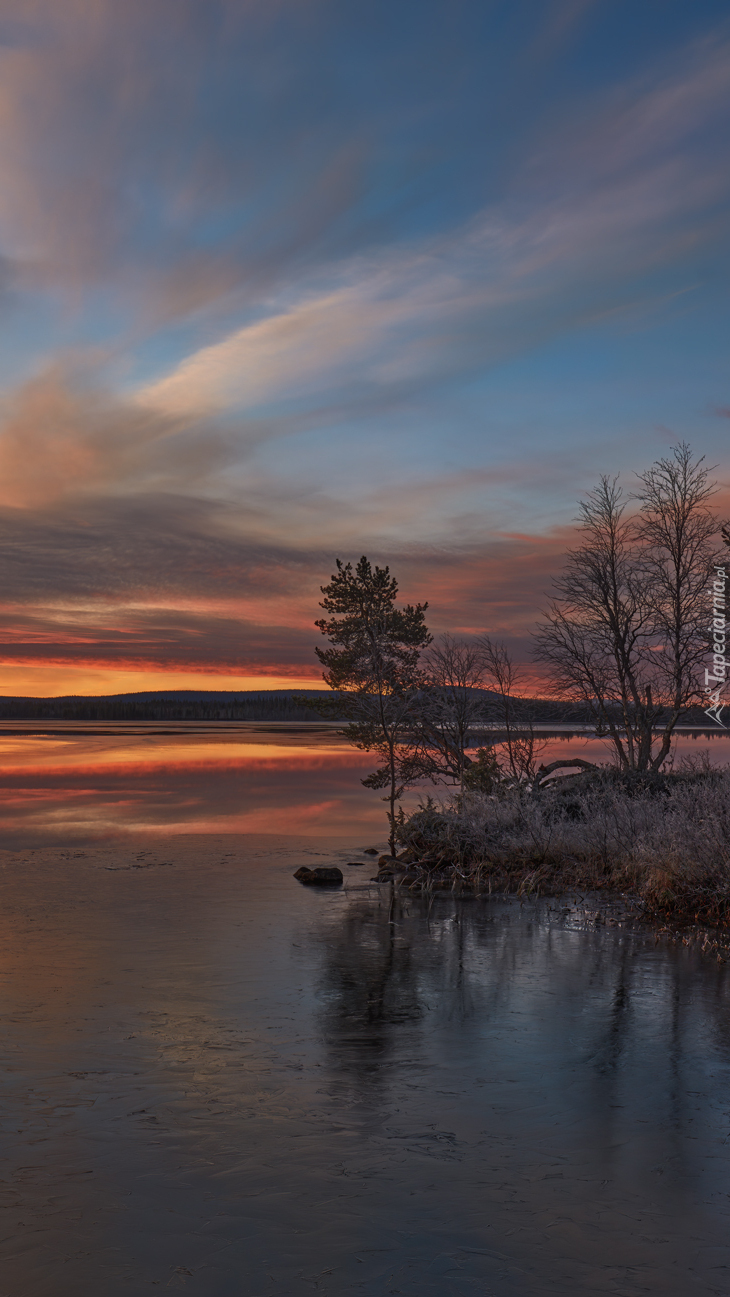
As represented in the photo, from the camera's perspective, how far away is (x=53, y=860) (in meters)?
24.8

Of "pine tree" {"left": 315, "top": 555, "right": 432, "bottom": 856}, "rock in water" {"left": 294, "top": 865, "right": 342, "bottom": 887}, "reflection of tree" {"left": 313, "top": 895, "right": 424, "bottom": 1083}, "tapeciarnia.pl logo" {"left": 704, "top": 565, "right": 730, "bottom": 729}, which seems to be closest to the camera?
"reflection of tree" {"left": 313, "top": 895, "right": 424, "bottom": 1083}

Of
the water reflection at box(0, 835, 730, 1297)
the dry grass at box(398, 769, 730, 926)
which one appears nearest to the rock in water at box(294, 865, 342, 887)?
the dry grass at box(398, 769, 730, 926)

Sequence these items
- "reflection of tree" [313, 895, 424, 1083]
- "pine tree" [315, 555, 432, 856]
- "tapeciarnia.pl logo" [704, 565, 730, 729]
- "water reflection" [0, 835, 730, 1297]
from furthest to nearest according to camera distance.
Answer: "pine tree" [315, 555, 432, 856] → "tapeciarnia.pl logo" [704, 565, 730, 729] → "reflection of tree" [313, 895, 424, 1083] → "water reflection" [0, 835, 730, 1297]

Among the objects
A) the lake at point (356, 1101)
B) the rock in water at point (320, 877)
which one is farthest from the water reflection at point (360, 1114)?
the rock in water at point (320, 877)

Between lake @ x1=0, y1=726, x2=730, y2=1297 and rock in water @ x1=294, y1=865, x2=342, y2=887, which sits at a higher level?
lake @ x1=0, y1=726, x2=730, y2=1297

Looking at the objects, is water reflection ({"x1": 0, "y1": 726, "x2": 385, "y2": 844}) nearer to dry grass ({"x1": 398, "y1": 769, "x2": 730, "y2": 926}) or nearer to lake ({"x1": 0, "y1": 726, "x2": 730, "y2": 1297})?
dry grass ({"x1": 398, "y1": 769, "x2": 730, "y2": 926})

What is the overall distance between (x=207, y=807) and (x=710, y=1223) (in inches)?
1403

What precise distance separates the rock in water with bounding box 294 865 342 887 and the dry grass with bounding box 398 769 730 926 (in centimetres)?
189

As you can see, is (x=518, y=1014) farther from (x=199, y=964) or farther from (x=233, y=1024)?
(x=199, y=964)

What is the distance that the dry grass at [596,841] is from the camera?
17484 mm

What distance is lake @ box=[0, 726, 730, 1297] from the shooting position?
614cm

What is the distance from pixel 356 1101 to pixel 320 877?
13.0m

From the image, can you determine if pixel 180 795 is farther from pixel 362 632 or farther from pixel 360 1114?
pixel 360 1114

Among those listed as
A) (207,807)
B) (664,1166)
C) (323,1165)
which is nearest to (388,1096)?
(323,1165)
